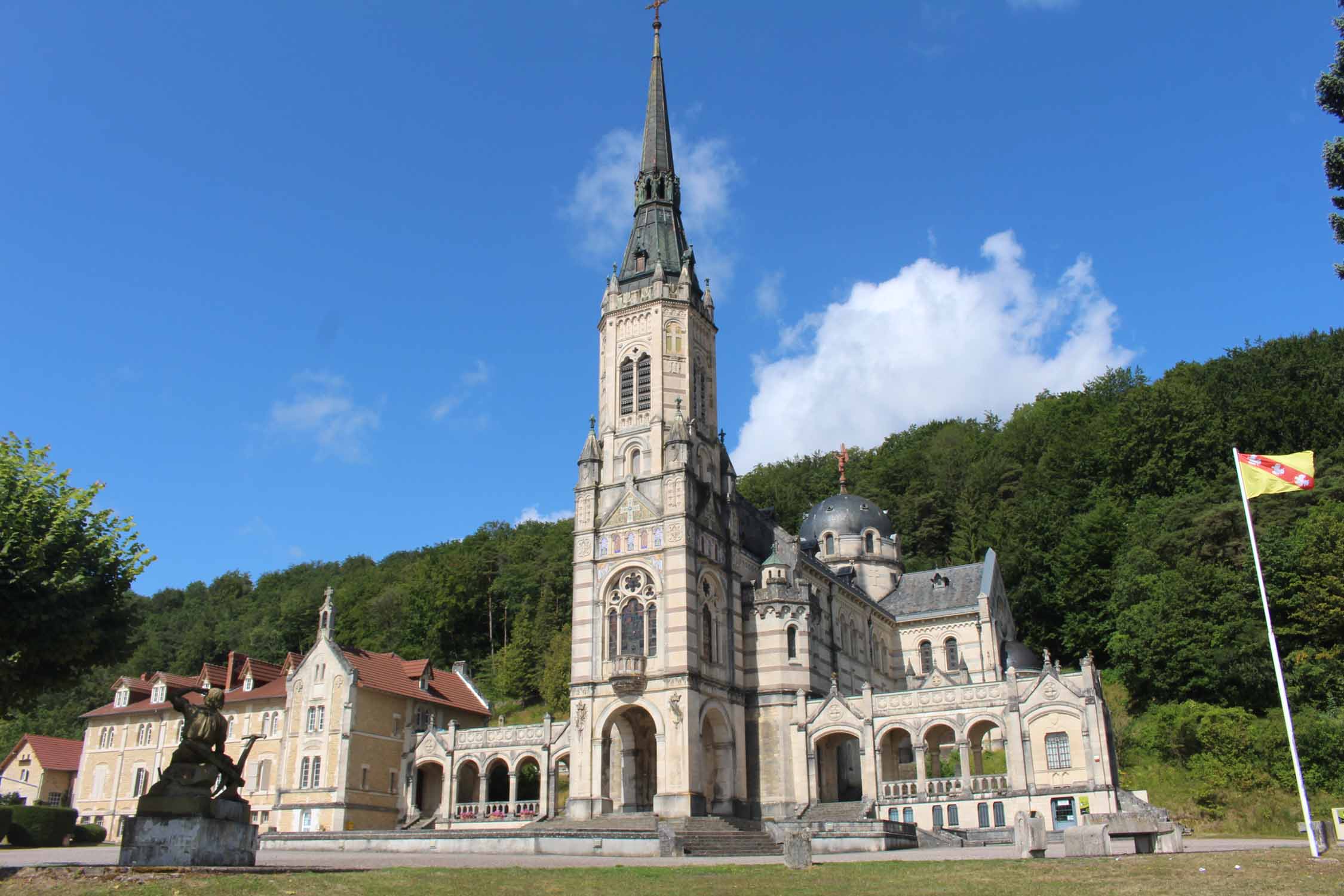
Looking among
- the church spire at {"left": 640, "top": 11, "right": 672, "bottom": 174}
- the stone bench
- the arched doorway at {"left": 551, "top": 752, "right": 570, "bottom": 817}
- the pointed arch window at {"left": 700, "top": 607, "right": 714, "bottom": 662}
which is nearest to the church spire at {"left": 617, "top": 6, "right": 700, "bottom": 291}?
the church spire at {"left": 640, "top": 11, "right": 672, "bottom": 174}

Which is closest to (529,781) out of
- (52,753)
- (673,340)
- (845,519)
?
(673,340)

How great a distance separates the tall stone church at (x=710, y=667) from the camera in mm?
41219

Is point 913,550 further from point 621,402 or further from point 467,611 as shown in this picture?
point 621,402

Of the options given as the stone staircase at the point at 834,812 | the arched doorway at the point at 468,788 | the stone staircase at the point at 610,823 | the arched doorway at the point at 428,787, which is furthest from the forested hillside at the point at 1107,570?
the stone staircase at the point at 610,823

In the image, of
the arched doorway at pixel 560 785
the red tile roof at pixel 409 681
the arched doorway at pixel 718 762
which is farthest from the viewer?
the red tile roof at pixel 409 681

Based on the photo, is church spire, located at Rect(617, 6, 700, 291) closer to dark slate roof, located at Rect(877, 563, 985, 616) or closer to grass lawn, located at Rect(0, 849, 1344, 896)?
dark slate roof, located at Rect(877, 563, 985, 616)

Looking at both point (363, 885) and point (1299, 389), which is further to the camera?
point (1299, 389)

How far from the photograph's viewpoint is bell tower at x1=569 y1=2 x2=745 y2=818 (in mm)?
43344

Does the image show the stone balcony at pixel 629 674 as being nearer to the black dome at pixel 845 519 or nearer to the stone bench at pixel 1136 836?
the stone bench at pixel 1136 836

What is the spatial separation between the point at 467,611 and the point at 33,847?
44867 millimetres

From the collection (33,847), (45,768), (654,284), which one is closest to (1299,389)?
(654,284)

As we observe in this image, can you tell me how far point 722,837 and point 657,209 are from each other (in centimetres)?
3250

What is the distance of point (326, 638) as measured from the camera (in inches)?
2080

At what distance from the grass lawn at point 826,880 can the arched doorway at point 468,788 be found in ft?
93.7
